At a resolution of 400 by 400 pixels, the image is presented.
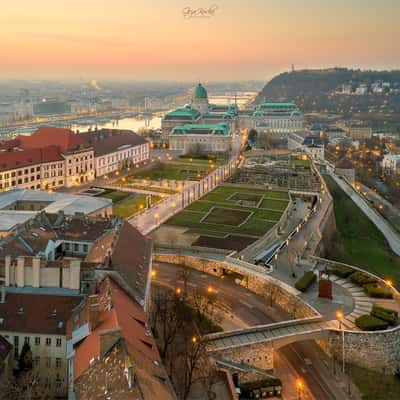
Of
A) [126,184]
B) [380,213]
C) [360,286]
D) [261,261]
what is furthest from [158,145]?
[360,286]

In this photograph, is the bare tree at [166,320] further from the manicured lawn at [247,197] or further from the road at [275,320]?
the manicured lawn at [247,197]

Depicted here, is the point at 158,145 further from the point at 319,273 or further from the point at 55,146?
the point at 319,273

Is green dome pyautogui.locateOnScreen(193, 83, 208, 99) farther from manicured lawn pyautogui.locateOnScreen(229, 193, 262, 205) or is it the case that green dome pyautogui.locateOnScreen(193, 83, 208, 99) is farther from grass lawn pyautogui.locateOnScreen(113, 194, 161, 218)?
grass lawn pyautogui.locateOnScreen(113, 194, 161, 218)

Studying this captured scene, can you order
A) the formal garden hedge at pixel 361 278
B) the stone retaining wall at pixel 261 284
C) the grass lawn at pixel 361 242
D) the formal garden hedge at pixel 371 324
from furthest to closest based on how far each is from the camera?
the grass lawn at pixel 361 242
the formal garden hedge at pixel 361 278
the stone retaining wall at pixel 261 284
the formal garden hedge at pixel 371 324

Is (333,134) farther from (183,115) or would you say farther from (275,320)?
(275,320)

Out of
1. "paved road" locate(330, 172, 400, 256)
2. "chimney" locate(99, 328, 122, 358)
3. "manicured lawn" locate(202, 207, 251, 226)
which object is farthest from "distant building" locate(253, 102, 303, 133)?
"chimney" locate(99, 328, 122, 358)

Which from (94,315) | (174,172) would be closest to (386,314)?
(94,315)

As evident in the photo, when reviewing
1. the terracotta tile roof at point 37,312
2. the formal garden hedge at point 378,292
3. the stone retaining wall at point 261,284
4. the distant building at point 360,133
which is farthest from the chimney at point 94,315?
the distant building at point 360,133
